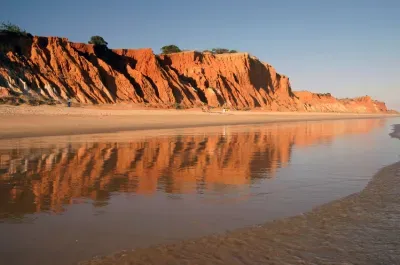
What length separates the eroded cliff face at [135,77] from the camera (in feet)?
131

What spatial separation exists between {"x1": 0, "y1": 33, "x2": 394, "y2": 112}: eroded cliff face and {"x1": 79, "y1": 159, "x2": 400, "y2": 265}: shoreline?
3367cm

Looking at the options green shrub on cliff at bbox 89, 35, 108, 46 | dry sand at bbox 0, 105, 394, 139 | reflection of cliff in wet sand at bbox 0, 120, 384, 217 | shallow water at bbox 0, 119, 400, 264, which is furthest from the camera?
green shrub on cliff at bbox 89, 35, 108, 46

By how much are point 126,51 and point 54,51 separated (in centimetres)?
1565

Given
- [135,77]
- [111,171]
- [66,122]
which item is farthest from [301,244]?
[135,77]

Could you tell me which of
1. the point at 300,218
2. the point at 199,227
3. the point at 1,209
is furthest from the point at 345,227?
the point at 1,209

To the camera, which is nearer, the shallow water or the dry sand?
the shallow water

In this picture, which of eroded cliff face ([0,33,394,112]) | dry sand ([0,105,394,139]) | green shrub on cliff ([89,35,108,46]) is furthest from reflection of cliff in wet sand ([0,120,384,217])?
green shrub on cliff ([89,35,108,46])

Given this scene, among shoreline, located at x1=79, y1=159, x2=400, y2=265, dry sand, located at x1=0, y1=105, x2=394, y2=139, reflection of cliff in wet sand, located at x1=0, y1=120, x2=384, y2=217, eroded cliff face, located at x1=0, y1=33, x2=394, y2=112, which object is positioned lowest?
reflection of cliff in wet sand, located at x1=0, y1=120, x2=384, y2=217

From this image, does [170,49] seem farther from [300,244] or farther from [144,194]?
[300,244]

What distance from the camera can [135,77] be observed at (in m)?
53.5

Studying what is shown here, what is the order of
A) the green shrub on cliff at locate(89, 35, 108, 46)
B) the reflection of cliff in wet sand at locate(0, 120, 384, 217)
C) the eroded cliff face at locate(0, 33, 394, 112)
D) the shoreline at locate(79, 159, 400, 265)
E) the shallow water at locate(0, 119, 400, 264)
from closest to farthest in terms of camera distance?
1. the shoreline at locate(79, 159, 400, 265)
2. the shallow water at locate(0, 119, 400, 264)
3. the reflection of cliff in wet sand at locate(0, 120, 384, 217)
4. the eroded cliff face at locate(0, 33, 394, 112)
5. the green shrub on cliff at locate(89, 35, 108, 46)

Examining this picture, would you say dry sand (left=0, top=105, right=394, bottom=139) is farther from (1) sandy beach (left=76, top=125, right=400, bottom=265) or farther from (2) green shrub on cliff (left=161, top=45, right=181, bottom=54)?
(2) green shrub on cliff (left=161, top=45, right=181, bottom=54)

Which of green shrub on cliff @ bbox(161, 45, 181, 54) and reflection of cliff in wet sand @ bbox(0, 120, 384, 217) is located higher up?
green shrub on cliff @ bbox(161, 45, 181, 54)

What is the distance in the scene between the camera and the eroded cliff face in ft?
131
